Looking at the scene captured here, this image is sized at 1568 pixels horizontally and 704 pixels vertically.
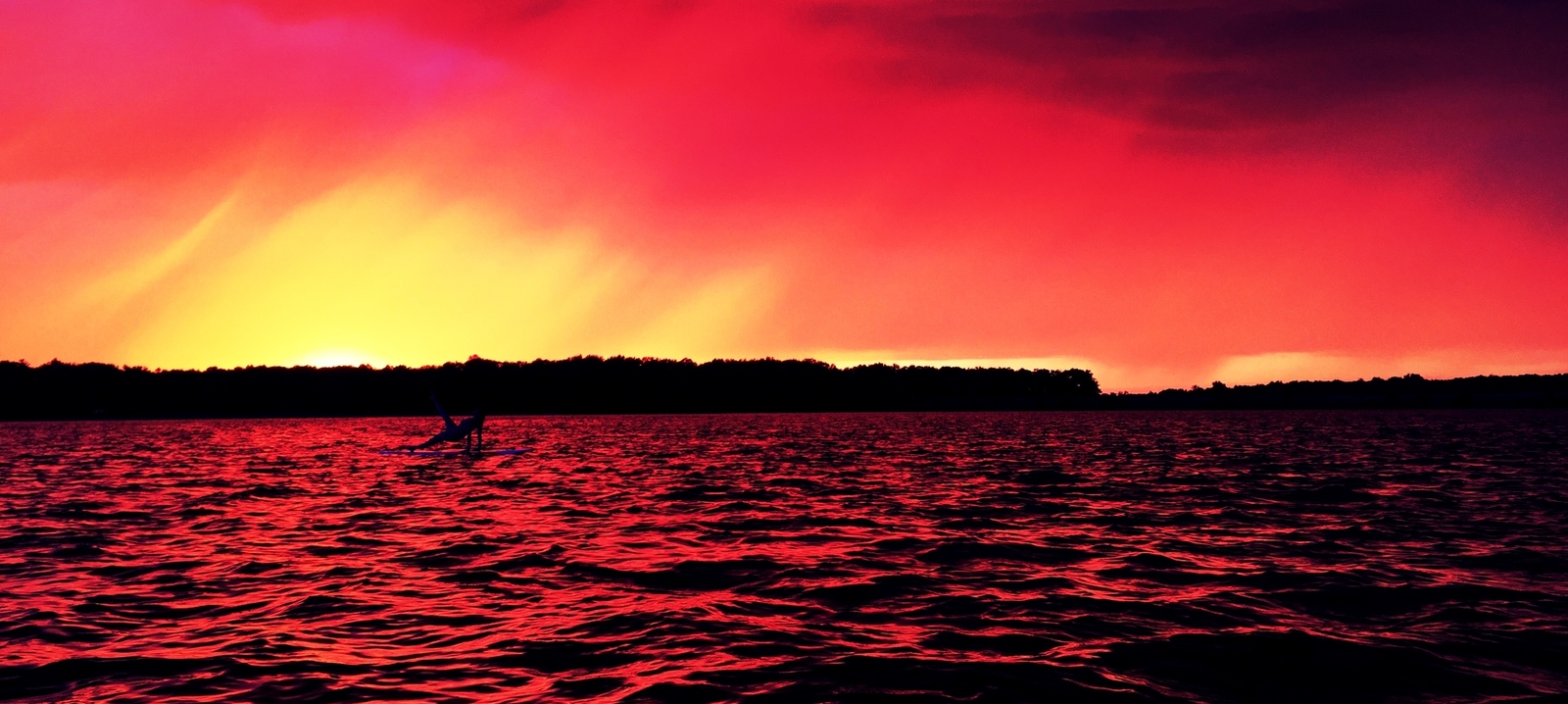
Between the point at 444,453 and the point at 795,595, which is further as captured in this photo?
the point at 444,453

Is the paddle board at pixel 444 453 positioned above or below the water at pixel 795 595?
above

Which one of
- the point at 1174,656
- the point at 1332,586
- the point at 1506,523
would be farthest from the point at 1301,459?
the point at 1174,656

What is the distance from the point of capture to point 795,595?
55.6 ft

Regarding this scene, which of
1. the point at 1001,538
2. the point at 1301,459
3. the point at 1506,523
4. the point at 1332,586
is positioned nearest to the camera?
the point at 1332,586

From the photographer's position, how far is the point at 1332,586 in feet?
56.4

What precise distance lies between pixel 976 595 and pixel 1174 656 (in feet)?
14.2

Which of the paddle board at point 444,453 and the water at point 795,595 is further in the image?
the paddle board at point 444,453

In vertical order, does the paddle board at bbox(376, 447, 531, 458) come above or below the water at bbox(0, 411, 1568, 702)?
above

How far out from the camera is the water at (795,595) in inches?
462

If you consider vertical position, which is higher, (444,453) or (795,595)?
(444,453)

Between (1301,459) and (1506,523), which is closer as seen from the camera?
(1506,523)

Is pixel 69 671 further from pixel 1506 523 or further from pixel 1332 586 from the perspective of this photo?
pixel 1506 523

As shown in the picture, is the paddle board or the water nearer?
the water

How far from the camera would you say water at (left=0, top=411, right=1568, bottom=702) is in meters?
11.7
